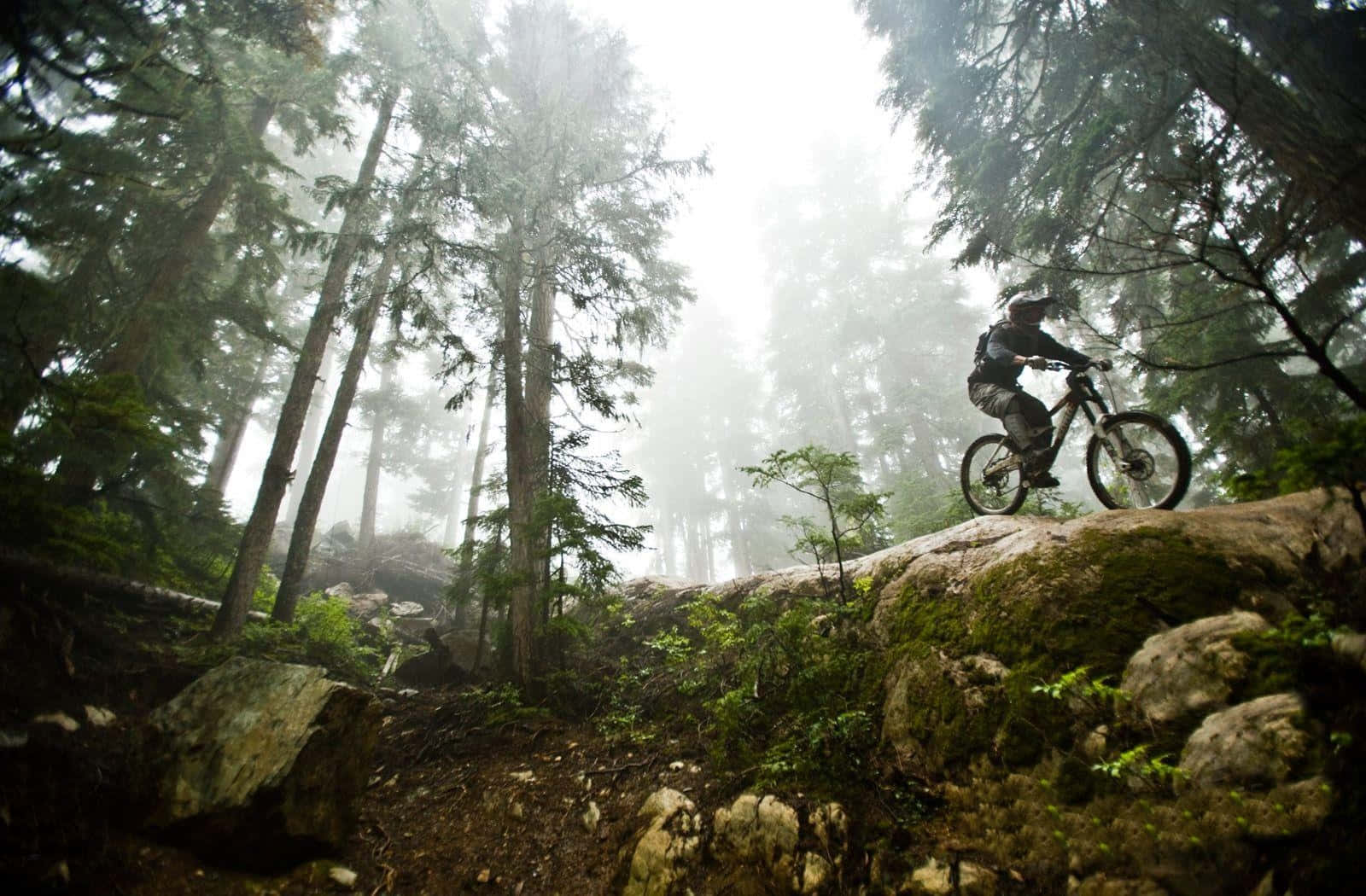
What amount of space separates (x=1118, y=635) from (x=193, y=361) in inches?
565

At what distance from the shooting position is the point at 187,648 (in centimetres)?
599

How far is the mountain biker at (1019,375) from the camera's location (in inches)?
210

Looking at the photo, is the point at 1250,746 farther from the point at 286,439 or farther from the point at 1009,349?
the point at 286,439

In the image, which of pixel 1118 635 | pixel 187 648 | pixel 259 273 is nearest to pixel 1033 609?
pixel 1118 635

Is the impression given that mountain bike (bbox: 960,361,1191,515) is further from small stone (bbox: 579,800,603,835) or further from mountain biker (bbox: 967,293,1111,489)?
small stone (bbox: 579,800,603,835)

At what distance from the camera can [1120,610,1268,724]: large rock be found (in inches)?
100

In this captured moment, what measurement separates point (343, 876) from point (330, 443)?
8560 millimetres

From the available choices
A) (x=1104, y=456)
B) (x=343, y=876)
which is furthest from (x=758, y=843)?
(x=1104, y=456)

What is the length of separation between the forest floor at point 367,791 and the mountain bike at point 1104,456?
15.1 feet

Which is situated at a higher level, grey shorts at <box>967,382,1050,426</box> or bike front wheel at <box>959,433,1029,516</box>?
grey shorts at <box>967,382,1050,426</box>

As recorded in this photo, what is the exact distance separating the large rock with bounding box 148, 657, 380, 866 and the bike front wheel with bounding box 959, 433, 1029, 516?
22.4ft

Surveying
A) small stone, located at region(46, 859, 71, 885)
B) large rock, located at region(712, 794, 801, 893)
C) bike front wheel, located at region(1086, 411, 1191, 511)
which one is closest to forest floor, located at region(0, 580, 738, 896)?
small stone, located at region(46, 859, 71, 885)

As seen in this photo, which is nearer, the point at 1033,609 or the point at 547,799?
the point at 1033,609

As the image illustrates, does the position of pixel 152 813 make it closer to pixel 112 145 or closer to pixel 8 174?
pixel 8 174
